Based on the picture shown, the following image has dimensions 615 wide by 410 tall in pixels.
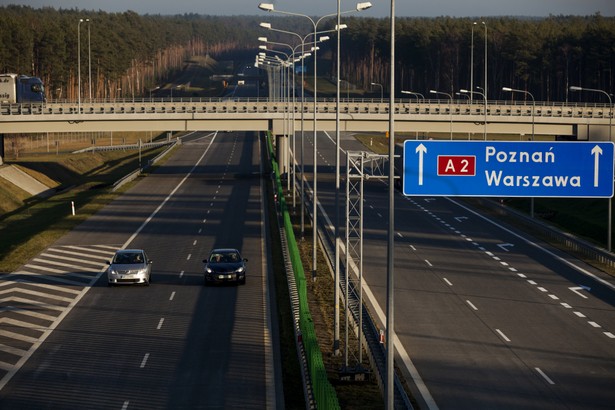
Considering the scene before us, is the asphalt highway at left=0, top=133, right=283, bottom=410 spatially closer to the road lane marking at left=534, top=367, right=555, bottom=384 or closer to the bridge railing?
the road lane marking at left=534, top=367, right=555, bottom=384

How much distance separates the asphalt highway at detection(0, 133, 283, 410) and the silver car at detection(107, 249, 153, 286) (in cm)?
42

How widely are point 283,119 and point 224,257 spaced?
155 ft

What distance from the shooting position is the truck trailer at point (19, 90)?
357 ft

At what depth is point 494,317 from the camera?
4234 centimetres

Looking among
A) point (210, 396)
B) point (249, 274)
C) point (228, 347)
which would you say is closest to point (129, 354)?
point (228, 347)

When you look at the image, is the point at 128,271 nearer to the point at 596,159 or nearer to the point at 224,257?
the point at 224,257

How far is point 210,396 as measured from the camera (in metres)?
29.6

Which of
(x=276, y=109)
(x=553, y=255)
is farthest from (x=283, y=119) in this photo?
(x=553, y=255)

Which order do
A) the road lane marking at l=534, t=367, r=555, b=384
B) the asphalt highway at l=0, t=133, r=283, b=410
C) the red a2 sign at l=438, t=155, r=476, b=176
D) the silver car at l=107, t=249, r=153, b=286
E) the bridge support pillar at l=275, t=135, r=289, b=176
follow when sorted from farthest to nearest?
the bridge support pillar at l=275, t=135, r=289, b=176
the silver car at l=107, t=249, r=153, b=286
the road lane marking at l=534, t=367, r=555, b=384
the asphalt highway at l=0, t=133, r=283, b=410
the red a2 sign at l=438, t=155, r=476, b=176

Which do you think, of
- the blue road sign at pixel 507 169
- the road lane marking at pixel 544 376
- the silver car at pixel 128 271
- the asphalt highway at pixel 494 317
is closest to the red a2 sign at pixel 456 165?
the blue road sign at pixel 507 169

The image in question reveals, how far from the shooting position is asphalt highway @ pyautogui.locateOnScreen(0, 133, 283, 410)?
3005 cm

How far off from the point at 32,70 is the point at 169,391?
12917cm

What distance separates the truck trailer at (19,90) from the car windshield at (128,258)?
209 ft

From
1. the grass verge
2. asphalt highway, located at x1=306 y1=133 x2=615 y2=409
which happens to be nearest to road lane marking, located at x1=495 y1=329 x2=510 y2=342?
asphalt highway, located at x1=306 y1=133 x2=615 y2=409
